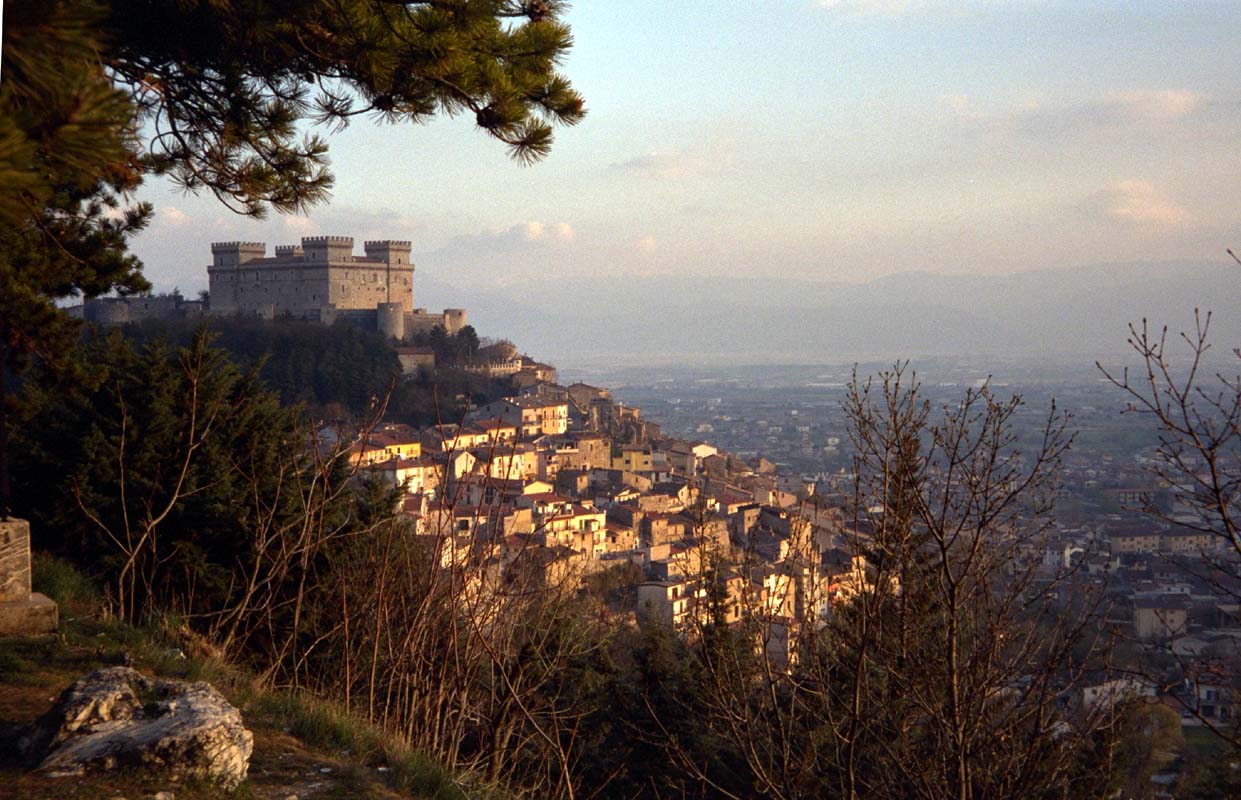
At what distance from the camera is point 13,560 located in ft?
12.9

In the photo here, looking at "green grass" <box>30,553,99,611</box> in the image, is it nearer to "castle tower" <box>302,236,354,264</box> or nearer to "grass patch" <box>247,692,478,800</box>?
"grass patch" <box>247,692,478,800</box>

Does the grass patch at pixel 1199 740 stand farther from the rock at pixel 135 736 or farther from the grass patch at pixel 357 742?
the rock at pixel 135 736

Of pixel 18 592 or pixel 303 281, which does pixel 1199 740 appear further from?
pixel 303 281

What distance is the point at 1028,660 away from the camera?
12.4 feet

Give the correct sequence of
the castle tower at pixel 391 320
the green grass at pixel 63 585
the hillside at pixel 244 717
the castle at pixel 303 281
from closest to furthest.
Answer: the hillside at pixel 244 717 → the green grass at pixel 63 585 → the castle tower at pixel 391 320 → the castle at pixel 303 281

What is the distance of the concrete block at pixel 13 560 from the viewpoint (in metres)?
3.89

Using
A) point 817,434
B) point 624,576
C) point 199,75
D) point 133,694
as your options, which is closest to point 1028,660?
point 133,694

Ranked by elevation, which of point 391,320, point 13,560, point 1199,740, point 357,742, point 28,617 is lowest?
point 1199,740

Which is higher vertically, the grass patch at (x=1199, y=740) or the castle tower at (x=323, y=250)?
the castle tower at (x=323, y=250)

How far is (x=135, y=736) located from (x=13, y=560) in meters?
1.68

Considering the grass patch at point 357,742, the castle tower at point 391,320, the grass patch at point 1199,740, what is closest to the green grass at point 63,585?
the grass patch at point 357,742

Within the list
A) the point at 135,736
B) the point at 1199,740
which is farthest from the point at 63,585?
the point at 1199,740

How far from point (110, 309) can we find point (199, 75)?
158 ft

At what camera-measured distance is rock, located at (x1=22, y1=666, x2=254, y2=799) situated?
8.48 feet
